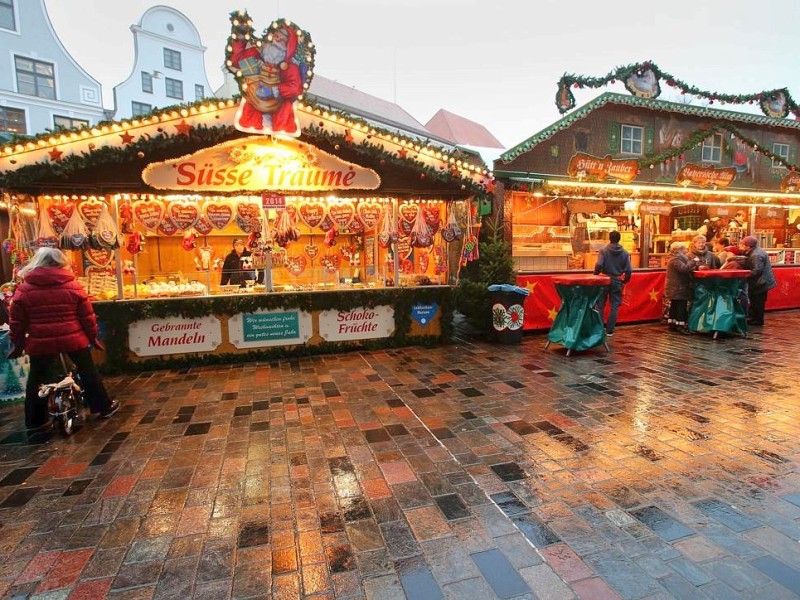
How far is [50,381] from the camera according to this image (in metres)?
4.53

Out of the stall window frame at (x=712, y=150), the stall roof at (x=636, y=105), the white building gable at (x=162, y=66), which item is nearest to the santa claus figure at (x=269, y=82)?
the stall roof at (x=636, y=105)

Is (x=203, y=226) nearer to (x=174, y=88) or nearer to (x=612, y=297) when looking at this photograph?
(x=612, y=297)

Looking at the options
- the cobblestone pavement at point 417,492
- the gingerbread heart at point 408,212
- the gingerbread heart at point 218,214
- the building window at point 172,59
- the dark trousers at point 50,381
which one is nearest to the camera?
the cobblestone pavement at point 417,492

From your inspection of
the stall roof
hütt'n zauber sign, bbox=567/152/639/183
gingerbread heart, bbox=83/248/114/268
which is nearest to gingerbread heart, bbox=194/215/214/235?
gingerbread heart, bbox=83/248/114/268

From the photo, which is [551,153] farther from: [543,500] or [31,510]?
[31,510]

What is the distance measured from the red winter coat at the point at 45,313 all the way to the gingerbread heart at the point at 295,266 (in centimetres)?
348

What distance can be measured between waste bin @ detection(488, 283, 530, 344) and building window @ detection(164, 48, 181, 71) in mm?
34269

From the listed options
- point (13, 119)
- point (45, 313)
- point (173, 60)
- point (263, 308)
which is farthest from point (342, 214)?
point (173, 60)

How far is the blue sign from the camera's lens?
7988mm

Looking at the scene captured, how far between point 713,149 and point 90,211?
14.7 metres

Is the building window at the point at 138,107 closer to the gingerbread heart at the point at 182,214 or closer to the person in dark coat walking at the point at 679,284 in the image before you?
the gingerbread heart at the point at 182,214

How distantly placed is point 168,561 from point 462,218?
683cm

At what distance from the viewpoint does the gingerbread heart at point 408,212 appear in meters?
7.91

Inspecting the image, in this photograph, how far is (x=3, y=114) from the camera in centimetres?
2083
